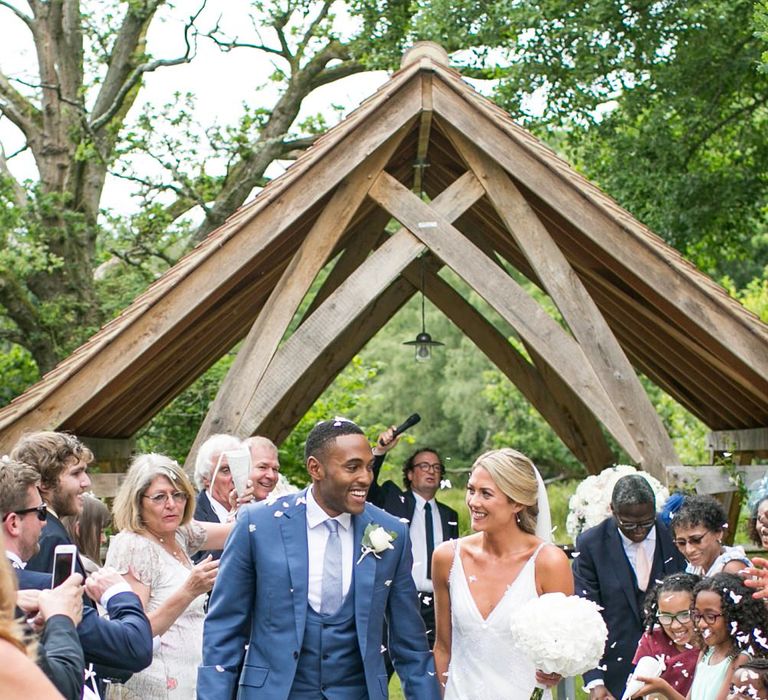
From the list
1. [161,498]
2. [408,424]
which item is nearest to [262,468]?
[408,424]

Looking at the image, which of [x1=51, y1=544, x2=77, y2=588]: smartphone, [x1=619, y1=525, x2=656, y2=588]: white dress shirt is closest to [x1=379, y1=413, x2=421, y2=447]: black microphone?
[x1=619, y1=525, x2=656, y2=588]: white dress shirt

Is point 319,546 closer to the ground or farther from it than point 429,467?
closer to the ground

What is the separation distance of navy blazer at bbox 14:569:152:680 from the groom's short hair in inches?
39.0

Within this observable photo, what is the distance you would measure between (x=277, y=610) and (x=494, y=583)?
1.07 m

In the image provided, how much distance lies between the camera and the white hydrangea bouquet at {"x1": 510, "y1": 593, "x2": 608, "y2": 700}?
4.77 meters

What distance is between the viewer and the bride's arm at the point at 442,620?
17.5 ft

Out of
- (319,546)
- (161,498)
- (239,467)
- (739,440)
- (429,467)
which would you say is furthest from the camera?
(739,440)

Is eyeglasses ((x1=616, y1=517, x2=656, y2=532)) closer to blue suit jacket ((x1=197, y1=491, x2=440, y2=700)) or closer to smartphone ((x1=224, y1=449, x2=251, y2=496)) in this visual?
smartphone ((x1=224, y1=449, x2=251, y2=496))

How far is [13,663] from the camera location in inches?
87.7

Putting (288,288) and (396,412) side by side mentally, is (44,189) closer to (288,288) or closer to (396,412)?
(288,288)

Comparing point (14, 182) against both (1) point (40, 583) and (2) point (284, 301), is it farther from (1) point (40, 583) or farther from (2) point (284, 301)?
(1) point (40, 583)

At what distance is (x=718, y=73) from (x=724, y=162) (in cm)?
233

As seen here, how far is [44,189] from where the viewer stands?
763 inches

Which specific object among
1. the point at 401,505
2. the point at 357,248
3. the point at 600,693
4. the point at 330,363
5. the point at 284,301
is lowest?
the point at 600,693
